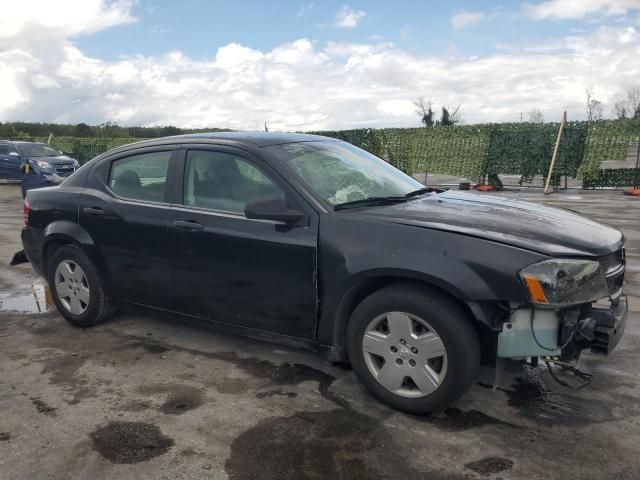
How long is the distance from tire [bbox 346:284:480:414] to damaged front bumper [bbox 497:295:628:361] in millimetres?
188

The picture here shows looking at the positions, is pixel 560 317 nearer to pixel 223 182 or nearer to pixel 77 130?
pixel 223 182

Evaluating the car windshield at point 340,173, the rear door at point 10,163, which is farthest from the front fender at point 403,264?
the rear door at point 10,163

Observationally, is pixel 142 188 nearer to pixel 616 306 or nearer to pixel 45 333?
pixel 45 333

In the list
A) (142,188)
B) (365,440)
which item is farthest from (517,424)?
(142,188)

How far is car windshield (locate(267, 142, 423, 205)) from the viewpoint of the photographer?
3.55 meters

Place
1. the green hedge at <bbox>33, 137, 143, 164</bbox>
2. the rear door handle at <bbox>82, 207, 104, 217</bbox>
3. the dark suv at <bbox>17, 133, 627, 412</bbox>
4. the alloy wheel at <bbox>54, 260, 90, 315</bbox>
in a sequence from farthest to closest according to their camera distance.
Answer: the green hedge at <bbox>33, 137, 143, 164</bbox> → the alloy wheel at <bbox>54, 260, 90, 315</bbox> → the rear door handle at <bbox>82, 207, 104, 217</bbox> → the dark suv at <bbox>17, 133, 627, 412</bbox>

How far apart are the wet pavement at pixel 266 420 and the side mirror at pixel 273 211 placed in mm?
1066

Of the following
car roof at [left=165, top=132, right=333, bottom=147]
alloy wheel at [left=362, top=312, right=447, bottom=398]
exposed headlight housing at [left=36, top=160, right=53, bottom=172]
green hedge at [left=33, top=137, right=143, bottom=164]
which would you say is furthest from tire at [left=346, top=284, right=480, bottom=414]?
green hedge at [left=33, top=137, right=143, bottom=164]

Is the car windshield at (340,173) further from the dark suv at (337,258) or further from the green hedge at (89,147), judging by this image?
the green hedge at (89,147)

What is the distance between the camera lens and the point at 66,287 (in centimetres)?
463

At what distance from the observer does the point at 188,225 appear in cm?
381

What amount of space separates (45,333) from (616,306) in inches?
165

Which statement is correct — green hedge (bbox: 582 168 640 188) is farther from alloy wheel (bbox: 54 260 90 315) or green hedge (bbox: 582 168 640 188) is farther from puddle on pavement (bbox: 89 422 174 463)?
puddle on pavement (bbox: 89 422 174 463)

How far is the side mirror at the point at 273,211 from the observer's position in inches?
129
